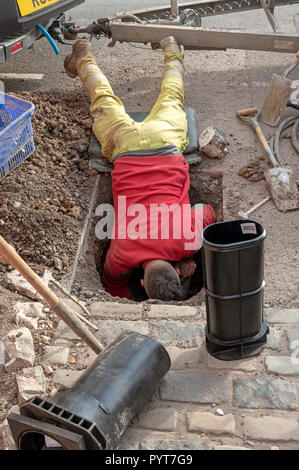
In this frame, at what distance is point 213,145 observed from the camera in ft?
17.2

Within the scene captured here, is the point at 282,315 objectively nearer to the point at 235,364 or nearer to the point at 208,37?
the point at 235,364

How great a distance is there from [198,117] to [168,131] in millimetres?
797

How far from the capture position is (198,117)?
575 centimetres

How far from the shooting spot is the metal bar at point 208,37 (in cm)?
570

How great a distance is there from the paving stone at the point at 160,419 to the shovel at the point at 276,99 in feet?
10.7

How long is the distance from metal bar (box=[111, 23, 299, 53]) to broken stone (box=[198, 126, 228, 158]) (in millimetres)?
1112

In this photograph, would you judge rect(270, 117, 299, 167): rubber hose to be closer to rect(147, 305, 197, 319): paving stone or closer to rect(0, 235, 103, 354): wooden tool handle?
rect(147, 305, 197, 319): paving stone

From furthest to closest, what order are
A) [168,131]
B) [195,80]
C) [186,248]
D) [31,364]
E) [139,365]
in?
[195,80]
[168,131]
[186,248]
[31,364]
[139,365]

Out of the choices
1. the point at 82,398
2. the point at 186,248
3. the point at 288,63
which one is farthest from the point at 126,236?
the point at 288,63

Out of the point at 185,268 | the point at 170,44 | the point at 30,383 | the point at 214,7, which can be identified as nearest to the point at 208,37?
the point at 170,44

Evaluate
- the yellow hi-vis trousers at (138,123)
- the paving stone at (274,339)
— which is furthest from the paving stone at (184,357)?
the yellow hi-vis trousers at (138,123)

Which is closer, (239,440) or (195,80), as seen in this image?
(239,440)
